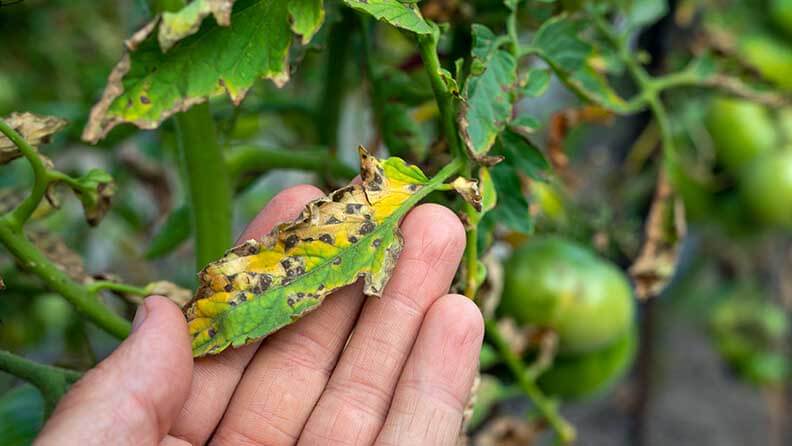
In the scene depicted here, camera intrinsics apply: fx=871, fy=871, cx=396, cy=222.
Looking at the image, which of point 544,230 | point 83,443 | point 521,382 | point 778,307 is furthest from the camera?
point 778,307

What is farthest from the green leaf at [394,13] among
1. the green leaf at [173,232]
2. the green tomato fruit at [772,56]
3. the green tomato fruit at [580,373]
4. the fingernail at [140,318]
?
the green tomato fruit at [772,56]

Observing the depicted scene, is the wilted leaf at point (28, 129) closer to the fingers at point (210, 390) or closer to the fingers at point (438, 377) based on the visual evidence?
the fingers at point (210, 390)

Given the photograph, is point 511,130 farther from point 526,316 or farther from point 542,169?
point 526,316

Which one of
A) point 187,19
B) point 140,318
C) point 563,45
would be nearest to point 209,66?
point 187,19

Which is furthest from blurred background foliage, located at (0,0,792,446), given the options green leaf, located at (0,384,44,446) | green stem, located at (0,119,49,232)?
green stem, located at (0,119,49,232)

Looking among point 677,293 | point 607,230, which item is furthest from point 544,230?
point 677,293

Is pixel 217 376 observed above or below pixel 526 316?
above

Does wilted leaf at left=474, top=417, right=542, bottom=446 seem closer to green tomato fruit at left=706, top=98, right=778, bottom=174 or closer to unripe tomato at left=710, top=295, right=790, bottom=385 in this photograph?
green tomato fruit at left=706, top=98, right=778, bottom=174

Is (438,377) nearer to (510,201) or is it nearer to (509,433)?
(510,201)
